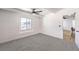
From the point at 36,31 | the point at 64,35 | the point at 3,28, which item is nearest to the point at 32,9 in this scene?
the point at 36,31

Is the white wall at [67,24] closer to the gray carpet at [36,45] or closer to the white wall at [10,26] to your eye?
the gray carpet at [36,45]

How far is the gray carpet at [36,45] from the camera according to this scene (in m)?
2.22

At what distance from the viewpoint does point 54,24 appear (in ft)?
7.63

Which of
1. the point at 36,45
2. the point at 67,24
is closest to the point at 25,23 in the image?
the point at 36,45

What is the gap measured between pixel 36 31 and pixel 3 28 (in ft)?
2.12

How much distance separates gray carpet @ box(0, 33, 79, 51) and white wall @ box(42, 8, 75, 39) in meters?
0.14

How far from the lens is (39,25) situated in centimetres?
235

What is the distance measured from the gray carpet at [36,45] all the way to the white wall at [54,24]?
14 cm

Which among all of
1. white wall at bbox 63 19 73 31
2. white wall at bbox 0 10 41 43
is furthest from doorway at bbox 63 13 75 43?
white wall at bbox 0 10 41 43

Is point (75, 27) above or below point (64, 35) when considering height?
above
